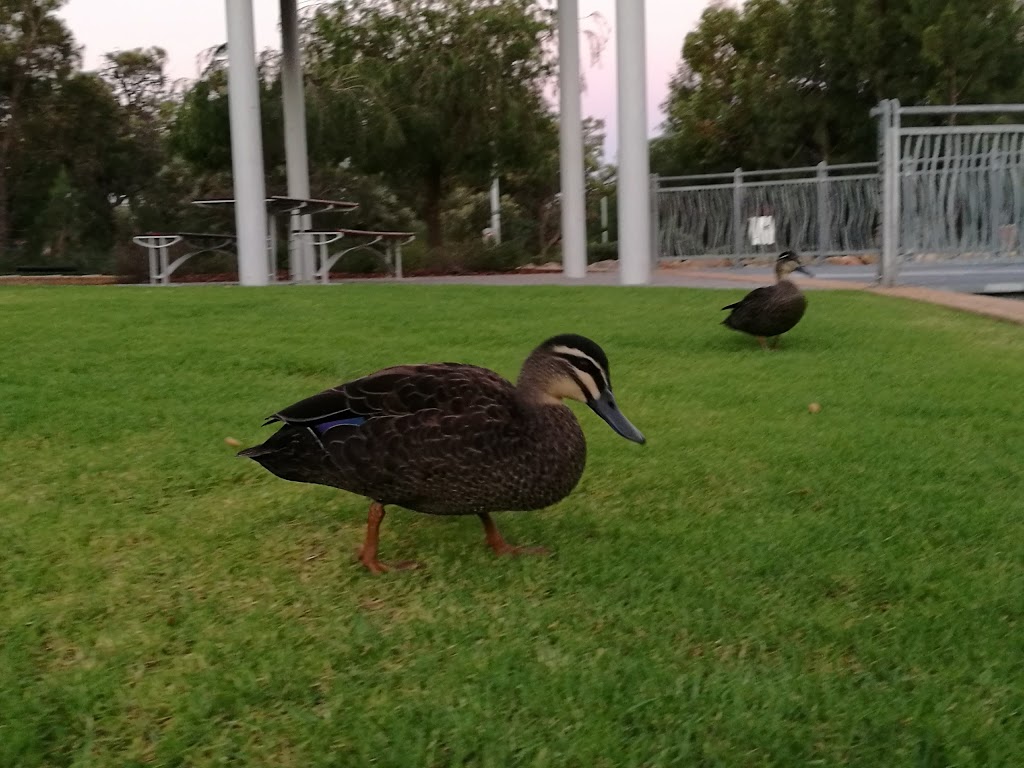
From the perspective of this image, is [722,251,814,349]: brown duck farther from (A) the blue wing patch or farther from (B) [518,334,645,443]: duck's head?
(A) the blue wing patch

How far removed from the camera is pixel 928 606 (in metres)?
2.43

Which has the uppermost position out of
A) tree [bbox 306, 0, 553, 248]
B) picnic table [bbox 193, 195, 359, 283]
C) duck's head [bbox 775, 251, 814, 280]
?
tree [bbox 306, 0, 553, 248]

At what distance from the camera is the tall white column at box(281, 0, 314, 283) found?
14891 millimetres

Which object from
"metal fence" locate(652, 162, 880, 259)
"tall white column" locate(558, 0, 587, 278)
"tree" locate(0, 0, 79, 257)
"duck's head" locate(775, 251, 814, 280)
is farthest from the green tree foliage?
"tree" locate(0, 0, 79, 257)

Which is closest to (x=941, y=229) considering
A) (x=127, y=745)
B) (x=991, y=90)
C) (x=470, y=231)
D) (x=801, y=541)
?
(x=801, y=541)

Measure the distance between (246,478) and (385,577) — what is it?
1.11 m

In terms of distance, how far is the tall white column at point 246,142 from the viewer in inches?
450

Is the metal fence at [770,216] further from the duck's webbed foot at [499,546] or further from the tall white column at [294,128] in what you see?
the duck's webbed foot at [499,546]

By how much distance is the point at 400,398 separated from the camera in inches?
106

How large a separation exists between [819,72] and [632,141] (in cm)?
1436

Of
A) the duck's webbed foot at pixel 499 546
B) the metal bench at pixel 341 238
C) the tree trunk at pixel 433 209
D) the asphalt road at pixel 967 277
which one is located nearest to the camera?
the duck's webbed foot at pixel 499 546

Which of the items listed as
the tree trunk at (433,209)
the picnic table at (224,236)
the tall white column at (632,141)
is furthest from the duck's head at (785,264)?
the tree trunk at (433,209)

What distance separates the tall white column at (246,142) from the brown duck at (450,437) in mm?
9420

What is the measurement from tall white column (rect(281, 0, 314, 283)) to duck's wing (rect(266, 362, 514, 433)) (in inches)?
485
